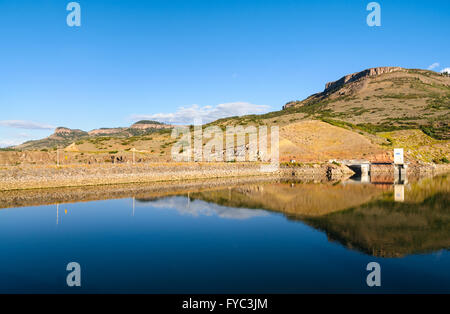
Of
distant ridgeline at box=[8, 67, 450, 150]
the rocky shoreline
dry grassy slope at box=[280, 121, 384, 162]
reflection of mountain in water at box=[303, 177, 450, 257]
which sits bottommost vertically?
reflection of mountain in water at box=[303, 177, 450, 257]

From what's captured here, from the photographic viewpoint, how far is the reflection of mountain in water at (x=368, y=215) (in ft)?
51.3

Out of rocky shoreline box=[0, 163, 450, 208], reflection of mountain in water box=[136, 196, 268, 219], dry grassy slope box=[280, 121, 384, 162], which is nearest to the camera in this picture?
reflection of mountain in water box=[136, 196, 268, 219]

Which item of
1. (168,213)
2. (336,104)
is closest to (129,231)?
(168,213)

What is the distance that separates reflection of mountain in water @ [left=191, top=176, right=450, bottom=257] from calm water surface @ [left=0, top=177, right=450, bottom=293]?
8 cm

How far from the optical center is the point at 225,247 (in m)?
15.2

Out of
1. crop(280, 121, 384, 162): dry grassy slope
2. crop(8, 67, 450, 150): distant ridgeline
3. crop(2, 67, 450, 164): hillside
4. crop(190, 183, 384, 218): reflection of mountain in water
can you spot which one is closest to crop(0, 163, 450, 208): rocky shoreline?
crop(190, 183, 384, 218): reflection of mountain in water

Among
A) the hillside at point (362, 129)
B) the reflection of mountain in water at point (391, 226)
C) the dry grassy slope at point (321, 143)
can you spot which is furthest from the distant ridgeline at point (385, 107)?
the reflection of mountain in water at point (391, 226)

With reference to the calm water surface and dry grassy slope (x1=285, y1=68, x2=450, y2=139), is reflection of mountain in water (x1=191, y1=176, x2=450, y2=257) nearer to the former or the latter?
the calm water surface

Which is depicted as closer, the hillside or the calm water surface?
the calm water surface

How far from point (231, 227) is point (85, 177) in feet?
82.6

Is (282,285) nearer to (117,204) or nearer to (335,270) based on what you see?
(335,270)

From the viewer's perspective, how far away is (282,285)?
10.5 meters

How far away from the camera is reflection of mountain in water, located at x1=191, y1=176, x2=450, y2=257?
15648 millimetres

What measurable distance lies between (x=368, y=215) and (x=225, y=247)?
12.5m
